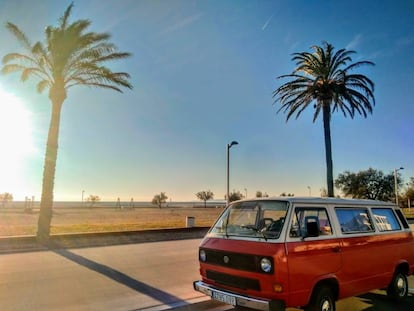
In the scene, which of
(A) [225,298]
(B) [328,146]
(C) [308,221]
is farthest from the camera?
(B) [328,146]

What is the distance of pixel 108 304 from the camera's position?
267 inches

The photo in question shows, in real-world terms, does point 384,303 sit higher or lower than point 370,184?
lower

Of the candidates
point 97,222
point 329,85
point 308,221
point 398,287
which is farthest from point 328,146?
point 308,221

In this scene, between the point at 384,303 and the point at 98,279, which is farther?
the point at 98,279

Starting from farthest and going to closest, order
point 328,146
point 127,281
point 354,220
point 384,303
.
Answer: point 328,146 < point 127,281 < point 384,303 < point 354,220

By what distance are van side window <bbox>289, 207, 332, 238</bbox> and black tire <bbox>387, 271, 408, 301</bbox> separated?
2.38 metres

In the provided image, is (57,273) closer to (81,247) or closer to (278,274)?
(81,247)

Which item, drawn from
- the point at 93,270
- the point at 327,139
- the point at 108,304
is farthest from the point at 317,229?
the point at 327,139

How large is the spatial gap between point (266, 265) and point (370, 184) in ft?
235

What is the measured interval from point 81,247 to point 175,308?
29.9ft

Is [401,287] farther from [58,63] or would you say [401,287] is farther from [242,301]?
[58,63]

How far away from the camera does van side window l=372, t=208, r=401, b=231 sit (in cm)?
726

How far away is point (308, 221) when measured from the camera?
5836 millimetres

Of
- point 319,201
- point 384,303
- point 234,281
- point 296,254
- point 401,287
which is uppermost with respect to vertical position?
point 319,201
